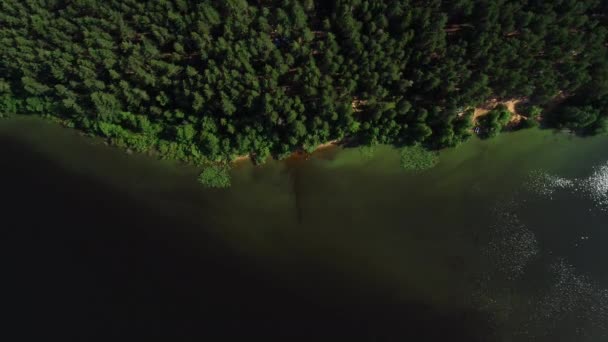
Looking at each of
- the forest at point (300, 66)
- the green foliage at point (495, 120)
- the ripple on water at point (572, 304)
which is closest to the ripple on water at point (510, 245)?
the ripple on water at point (572, 304)

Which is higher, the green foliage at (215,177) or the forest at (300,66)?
the forest at (300,66)

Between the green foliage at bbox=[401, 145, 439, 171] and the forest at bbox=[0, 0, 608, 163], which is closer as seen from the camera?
the forest at bbox=[0, 0, 608, 163]

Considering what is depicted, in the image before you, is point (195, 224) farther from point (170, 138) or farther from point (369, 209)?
point (369, 209)

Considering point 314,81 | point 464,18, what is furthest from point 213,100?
point 464,18

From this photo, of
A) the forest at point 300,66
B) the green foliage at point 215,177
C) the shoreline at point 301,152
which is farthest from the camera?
the shoreline at point 301,152

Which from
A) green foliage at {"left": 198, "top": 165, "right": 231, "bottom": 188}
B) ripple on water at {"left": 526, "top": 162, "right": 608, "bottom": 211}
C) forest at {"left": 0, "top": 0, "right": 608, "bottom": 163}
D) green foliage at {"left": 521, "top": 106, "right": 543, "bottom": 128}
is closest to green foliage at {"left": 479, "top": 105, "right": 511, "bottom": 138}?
forest at {"left": 0, "top": 0, "right": 608, "bottom": 163}

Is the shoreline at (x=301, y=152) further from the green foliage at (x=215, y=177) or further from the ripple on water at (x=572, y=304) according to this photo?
the ripple on water at (x=572, y=304)

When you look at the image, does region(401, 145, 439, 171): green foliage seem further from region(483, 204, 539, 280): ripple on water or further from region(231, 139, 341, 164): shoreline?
region(483, 204, 539, 280): ripple on water
